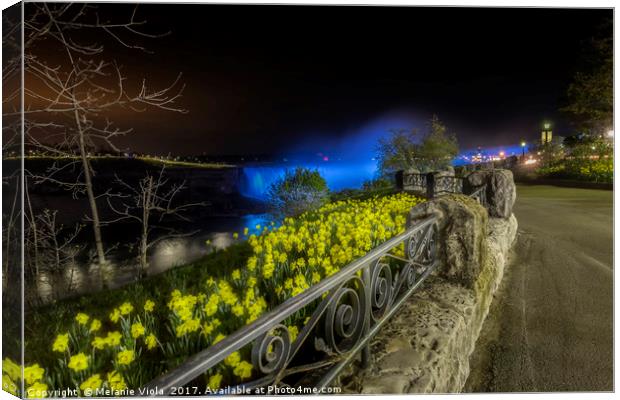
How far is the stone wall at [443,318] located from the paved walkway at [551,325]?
16 cm

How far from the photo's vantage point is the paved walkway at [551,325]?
2.42 meters

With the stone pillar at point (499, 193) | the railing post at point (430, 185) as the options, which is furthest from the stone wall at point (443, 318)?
the railing post at point (430, 185)

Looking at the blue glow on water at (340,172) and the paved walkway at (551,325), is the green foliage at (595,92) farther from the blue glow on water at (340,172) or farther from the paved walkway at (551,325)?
the paved walkway at (551,325)

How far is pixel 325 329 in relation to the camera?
1.88m

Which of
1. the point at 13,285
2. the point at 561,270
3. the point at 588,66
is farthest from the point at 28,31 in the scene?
the point at 588,66

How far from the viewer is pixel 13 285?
223 centimetres

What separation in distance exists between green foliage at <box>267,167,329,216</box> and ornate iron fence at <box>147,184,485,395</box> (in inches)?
481

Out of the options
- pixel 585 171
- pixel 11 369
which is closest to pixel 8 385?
pixel 11 369

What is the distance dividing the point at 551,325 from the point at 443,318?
1324mm

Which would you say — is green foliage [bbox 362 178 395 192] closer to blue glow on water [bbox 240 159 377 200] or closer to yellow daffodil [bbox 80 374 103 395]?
blue glow on water [bbox 240 159 377 200]

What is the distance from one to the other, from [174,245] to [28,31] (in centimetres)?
2514

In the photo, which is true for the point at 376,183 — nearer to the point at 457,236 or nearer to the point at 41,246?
the point at 41,246

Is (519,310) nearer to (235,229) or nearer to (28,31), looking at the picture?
(28,31)

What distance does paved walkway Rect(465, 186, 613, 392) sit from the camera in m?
2.42
